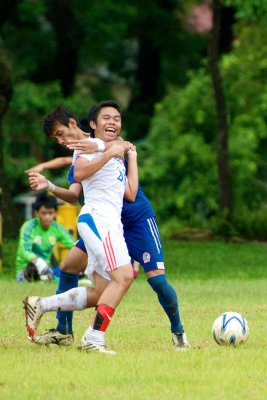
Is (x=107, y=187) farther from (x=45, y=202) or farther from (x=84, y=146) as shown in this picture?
(x=45, y=202)

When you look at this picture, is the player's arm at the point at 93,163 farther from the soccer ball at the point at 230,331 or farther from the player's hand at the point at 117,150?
the soccer ball at the point at 230,331

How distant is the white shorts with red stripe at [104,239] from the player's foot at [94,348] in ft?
1.76

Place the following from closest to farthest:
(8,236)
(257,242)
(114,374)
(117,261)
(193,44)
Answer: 1. (114,374)
2. (117,261)
3. (8,236)
4. (257,242)
5. (193,44)

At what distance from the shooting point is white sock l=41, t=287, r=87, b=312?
1016cm

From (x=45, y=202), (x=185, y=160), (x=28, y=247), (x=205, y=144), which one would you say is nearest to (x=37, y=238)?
(x=28, y=247)

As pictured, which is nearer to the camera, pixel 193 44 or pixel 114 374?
pixel 114 374

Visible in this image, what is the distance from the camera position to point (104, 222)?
9797mm

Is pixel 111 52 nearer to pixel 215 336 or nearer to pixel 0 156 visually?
pixel 0 156

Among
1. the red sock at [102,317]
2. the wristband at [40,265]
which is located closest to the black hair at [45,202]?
the wristband at [40,265]

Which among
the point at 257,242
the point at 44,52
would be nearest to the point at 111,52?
the point at 44,52

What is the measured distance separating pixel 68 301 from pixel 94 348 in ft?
1.85

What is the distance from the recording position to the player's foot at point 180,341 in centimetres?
1008

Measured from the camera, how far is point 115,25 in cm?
3988

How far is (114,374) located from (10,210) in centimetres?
1631
